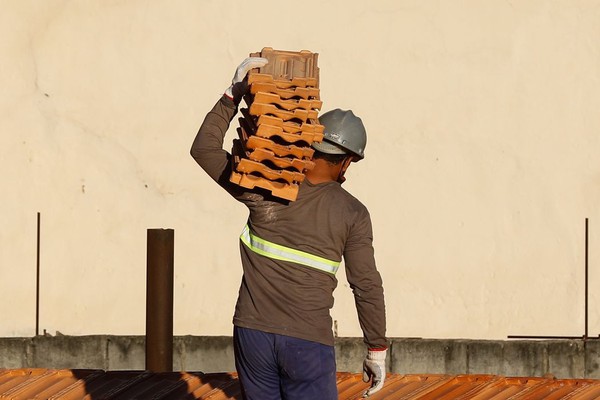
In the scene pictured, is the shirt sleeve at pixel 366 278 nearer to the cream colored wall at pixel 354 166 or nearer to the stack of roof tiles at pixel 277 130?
the stack of roof tiles at pixel 277 130

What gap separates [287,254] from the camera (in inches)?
288

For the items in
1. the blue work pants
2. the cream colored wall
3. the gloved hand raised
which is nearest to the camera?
the blue work pants

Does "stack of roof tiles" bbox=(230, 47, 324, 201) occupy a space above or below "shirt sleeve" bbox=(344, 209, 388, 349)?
above

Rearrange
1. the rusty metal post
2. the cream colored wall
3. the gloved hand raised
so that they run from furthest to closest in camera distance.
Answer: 1. the cream colored wall
2. the rusty metal post
3. the gloved hand raised

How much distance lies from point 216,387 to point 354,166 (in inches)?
350

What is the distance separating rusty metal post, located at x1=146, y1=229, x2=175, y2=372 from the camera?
13711 mm

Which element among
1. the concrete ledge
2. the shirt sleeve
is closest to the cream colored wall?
the concrete ledge

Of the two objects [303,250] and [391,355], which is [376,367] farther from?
[391,355]

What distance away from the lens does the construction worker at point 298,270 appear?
7293 mm

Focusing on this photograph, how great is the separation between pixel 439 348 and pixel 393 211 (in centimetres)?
442

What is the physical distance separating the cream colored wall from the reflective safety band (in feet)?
36.7

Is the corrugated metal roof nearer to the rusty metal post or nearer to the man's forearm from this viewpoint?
the rusty metal post

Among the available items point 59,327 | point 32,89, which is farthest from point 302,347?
point 32,89

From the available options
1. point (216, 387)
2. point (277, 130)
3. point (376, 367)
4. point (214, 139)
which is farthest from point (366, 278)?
point (216, 387)
